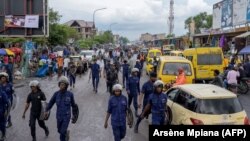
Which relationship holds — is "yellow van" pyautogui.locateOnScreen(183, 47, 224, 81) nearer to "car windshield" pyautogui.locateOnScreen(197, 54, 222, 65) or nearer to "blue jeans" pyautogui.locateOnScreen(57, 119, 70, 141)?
"car windshield" pyautogui.locateOnScreen(197, 54, 222, 65)

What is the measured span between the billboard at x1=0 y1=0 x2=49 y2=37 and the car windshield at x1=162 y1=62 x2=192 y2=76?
14.8 metres

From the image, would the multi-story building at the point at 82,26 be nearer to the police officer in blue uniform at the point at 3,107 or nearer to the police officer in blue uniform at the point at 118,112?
the police officer in blue uniform at the point at 3,107

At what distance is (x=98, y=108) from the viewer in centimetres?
1823

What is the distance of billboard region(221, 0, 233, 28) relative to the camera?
49219 millimetres

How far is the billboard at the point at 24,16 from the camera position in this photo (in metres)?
32.3

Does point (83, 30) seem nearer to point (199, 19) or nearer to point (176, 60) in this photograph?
point (199, 19)

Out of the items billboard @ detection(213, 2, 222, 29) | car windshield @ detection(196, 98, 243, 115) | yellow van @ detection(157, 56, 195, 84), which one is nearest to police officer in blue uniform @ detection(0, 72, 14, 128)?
car windshield @ detection(196, 98, 243, 115)

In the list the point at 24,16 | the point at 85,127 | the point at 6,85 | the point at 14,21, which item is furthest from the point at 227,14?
the point at 6,85

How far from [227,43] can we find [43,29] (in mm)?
18805

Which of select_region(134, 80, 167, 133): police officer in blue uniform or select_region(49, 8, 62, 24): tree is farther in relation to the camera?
select_region(49, 8, 62, 24): tree

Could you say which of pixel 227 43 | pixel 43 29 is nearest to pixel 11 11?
pixel 43 29

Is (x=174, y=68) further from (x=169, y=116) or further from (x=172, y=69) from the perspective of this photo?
(x=169, y=116)

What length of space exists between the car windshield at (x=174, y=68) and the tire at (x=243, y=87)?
4839mm

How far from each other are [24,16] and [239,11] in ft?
72.3
